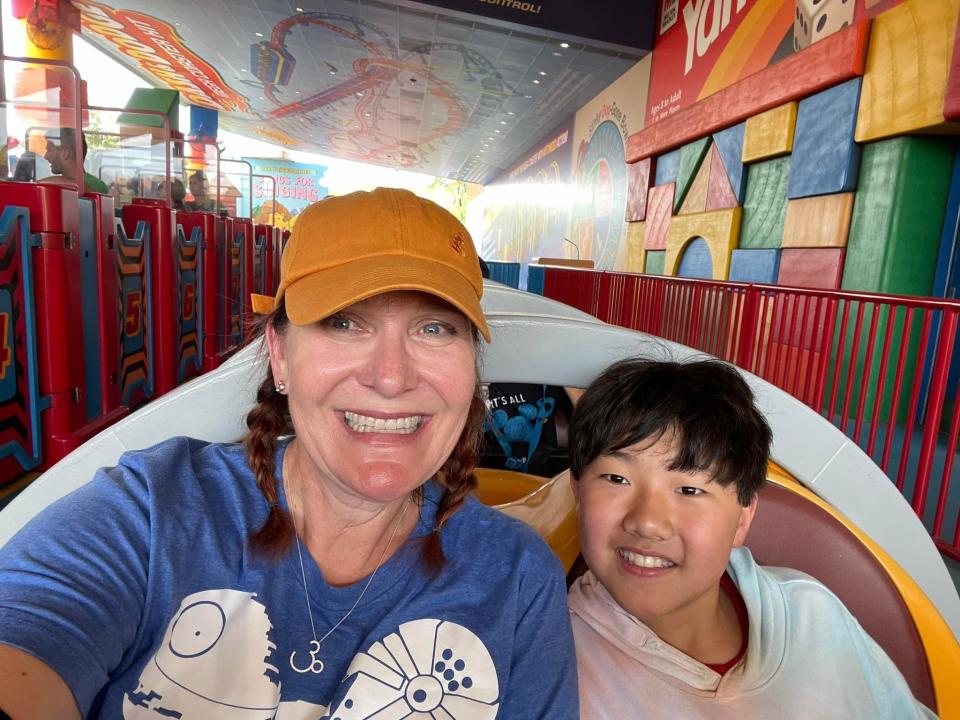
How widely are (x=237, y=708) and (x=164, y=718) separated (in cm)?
8

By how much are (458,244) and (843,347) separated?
2381 millimetres

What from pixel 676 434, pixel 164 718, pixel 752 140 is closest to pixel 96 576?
pixel 164 718

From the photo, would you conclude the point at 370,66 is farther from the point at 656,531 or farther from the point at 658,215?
the point at 656,531

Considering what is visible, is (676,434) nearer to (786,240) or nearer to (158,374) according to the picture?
(158,374)

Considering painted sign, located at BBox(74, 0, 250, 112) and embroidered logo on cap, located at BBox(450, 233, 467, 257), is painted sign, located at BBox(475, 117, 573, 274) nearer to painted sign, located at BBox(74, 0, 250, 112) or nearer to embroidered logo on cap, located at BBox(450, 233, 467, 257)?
painted sign, located at BBox(74, 0, 250, 112)

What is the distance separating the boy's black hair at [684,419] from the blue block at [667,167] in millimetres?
6923

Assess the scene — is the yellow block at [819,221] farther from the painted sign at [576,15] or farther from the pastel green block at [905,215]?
the painted sign at [576,15]

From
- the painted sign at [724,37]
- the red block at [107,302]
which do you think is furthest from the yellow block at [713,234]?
the red block at [107,302]

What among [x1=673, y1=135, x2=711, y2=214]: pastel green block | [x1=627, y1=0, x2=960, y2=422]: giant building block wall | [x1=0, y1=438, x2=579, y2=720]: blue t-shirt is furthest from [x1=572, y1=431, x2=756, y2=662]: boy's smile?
[x1=673, y1=135, x2=711, y2=214]: pastel green block

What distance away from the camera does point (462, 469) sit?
0.99 meters

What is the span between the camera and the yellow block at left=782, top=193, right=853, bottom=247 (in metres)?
4.64

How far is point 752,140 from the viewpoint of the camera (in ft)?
18.9

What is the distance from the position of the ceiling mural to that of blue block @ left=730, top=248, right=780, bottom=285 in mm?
3962

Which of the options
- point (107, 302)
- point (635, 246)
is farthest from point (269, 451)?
point (635, 246)
